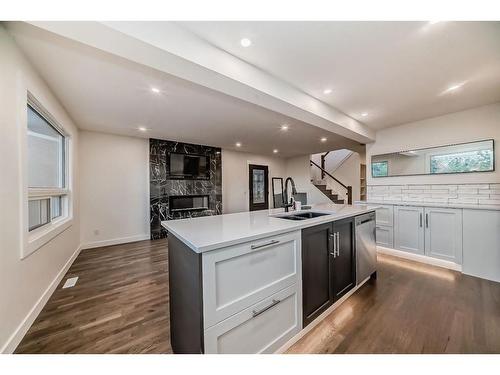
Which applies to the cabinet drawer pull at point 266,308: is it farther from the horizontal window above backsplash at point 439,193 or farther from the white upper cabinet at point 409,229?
the horizontal window above backsplash at point 439,193

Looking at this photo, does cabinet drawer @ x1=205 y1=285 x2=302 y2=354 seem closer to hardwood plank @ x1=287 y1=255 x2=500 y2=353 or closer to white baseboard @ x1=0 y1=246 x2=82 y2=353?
hardwood plank @ x1=287 y1=255 x2=500 y2=353

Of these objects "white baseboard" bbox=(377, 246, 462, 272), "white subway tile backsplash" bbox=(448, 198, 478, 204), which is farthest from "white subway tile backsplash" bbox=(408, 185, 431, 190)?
"white baseboard" bbox=(377, 246, 462, 272)

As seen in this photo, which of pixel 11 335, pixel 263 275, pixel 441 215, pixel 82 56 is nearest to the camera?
pixel 263 275

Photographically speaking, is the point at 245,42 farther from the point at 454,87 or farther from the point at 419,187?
the point at 419,187

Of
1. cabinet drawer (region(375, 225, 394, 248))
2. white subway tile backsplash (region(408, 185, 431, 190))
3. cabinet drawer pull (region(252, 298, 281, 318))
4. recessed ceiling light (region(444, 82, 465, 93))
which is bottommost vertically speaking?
cabinet drawer (region(375, 225, 394, 248))

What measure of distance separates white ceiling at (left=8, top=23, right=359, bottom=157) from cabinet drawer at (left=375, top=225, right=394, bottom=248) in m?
2.26

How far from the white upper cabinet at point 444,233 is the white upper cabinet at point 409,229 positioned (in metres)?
0.07

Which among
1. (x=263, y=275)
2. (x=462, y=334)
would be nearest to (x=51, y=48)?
(x=263, y=275)

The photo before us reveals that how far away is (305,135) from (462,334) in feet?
12.7

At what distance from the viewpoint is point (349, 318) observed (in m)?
1.74

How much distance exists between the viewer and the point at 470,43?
5.36 feet

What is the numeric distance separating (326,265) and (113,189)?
14.6 feet

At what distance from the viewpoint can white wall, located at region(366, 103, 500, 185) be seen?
2.82 meters
